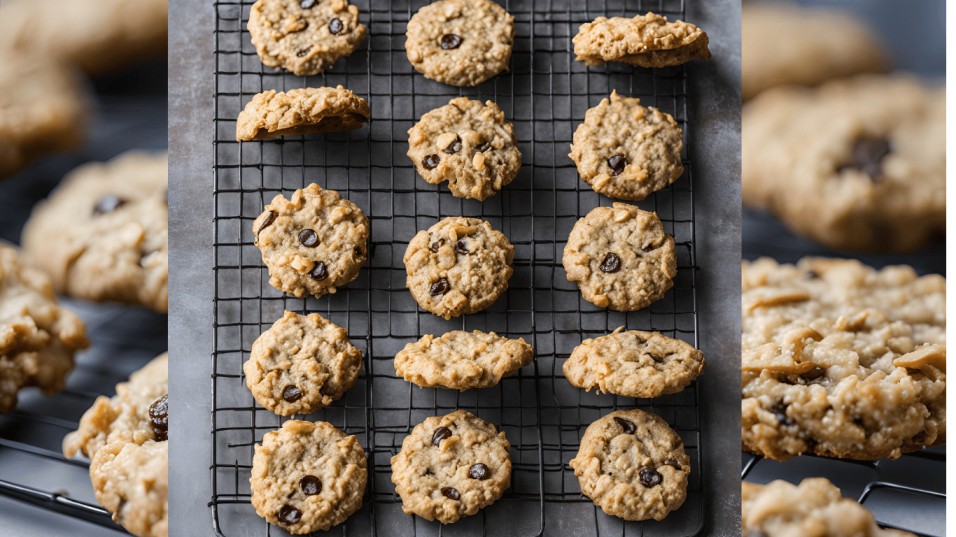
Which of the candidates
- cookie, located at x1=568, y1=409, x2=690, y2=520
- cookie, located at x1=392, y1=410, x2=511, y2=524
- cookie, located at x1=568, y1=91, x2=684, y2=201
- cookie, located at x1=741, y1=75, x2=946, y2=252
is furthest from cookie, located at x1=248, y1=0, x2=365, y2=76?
cookie, located at x1=568, y1=409, x2=690, y2=520

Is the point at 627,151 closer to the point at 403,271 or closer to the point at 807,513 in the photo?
the point at 403,271

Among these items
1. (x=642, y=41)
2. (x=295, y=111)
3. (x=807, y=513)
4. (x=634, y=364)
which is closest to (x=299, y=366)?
(x=295, y=111)

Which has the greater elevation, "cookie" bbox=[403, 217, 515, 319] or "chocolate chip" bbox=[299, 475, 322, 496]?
"cookie" bbox=[403, 217, 515, 319]

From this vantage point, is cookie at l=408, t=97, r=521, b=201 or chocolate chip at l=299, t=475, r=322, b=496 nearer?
chocolate chip at l=299, t=475, r=322, b=496

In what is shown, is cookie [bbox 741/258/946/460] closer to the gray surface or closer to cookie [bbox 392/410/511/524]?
the gray surface

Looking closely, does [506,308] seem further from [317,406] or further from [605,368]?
[317,406]

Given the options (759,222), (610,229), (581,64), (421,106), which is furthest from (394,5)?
(759,222)
